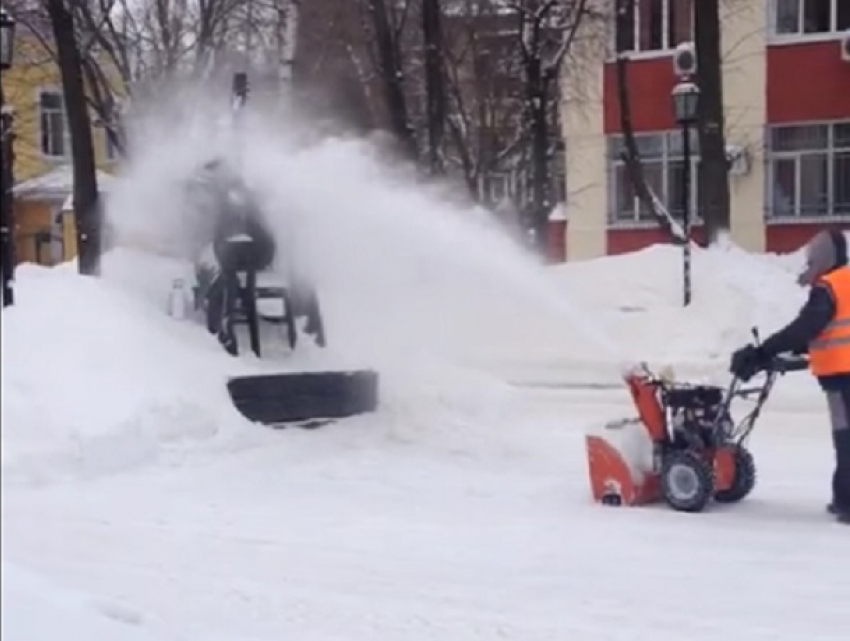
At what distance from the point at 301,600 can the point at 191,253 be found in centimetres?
621

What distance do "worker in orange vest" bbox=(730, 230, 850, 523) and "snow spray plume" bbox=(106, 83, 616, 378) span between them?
3215mm

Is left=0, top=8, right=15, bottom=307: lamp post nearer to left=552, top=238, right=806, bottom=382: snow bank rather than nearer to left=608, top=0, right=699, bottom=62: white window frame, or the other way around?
left=552, top=238, right=806, bottom=382: snow bank

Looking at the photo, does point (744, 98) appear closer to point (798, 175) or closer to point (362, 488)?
point (798, 175)

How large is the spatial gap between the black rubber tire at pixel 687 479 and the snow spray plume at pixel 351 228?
2.98 m

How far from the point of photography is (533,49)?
26.5 m

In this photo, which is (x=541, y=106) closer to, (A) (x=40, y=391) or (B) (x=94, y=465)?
(B) (x=94, y=465)

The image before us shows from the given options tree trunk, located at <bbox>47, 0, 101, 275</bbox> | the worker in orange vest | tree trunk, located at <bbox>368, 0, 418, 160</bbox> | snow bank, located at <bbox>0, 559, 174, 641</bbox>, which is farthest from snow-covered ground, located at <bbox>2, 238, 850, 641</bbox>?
tree trunk, located at <bbox>368, 0, 418, 160</bbox>

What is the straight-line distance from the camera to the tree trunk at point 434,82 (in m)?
23.8

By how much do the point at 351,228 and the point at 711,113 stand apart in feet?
34.1

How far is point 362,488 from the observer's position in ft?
32.2

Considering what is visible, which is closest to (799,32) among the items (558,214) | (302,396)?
(558,214)

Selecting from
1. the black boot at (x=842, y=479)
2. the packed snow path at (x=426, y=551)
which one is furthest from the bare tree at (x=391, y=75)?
the black boot at (x=842, y=479)

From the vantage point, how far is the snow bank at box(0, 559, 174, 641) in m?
2.97

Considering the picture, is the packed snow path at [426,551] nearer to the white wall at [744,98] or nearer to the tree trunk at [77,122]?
the tree trunk at [77,122]
